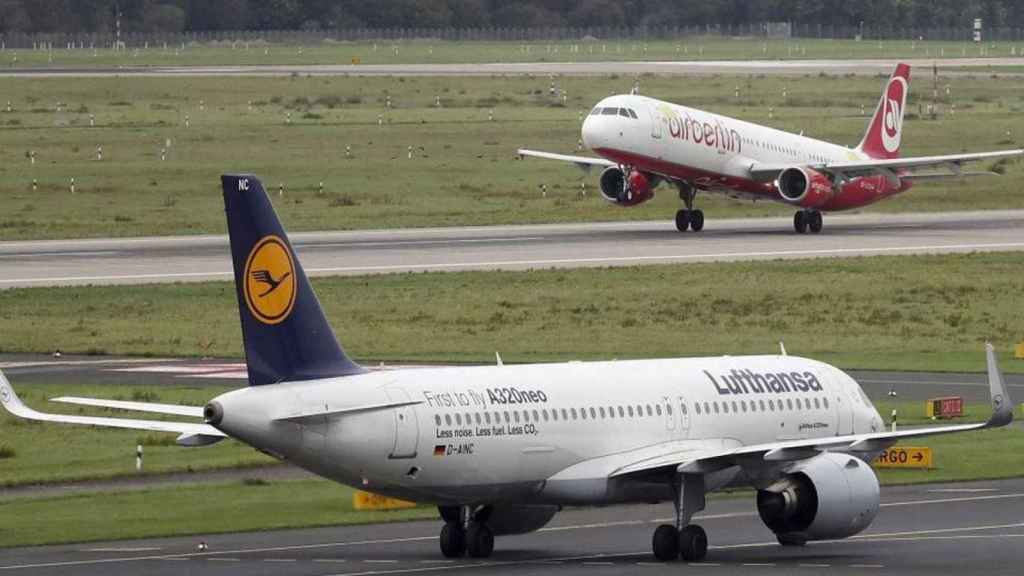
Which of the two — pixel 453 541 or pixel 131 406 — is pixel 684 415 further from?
pixel 131 406

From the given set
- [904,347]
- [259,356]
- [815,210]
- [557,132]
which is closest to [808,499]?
[259,356]

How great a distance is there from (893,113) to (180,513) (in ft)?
229

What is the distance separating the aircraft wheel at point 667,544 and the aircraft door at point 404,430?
14.7 feet

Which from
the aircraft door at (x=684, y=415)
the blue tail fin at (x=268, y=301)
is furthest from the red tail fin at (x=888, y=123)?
the blue tail fin at (x=268, y=301)

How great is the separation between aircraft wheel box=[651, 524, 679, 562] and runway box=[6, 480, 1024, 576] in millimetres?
325

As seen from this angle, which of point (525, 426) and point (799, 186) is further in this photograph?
point (799, 186)

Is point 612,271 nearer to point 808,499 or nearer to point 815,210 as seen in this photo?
point 815,210

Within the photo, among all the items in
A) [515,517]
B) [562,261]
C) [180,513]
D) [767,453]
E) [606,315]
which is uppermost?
[562,261]

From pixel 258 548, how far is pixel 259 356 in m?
5.60

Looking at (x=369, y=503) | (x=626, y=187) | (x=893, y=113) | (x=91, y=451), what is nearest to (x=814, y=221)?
(x=893, y=113)

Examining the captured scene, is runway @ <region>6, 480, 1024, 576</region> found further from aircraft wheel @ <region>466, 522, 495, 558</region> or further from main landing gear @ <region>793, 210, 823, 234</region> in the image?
main landing gear @ <region>793, 210, 823, 234</region>

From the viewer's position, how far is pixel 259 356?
3384cm

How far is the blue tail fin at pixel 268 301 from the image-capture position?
111 ft

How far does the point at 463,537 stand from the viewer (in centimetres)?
3659
